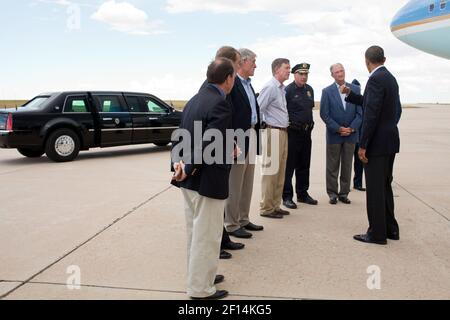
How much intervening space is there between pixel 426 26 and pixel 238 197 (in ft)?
37.7

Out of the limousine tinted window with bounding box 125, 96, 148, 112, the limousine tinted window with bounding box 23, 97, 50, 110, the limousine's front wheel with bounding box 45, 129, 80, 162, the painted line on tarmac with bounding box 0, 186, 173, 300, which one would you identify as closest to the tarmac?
the painted line on tarmac with bounding box 0, 186, 173, 300

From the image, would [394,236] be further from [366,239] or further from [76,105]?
[76,105]

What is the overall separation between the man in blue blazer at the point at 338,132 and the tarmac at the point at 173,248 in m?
0.31

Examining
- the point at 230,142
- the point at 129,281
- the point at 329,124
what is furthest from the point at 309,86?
the point at 129,281

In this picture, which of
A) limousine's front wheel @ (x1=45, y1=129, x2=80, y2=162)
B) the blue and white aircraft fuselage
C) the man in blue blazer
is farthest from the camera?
the blue and white aircraft fuselage

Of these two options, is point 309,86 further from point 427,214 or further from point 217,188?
point 217,188

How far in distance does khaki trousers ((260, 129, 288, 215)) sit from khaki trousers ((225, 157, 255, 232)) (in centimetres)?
57

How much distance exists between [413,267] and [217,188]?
1.96 meters

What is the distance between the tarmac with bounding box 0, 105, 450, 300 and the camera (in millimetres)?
3221

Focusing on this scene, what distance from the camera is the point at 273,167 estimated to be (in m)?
5.14

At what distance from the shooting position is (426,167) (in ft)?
29.6

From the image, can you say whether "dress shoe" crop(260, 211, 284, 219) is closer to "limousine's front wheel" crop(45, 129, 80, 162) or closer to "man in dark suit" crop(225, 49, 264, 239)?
"man in dark suit" crop(225, 49, 264, 239)

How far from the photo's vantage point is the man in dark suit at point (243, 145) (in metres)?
4.07

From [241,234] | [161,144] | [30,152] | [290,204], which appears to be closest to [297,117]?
[290,204]
